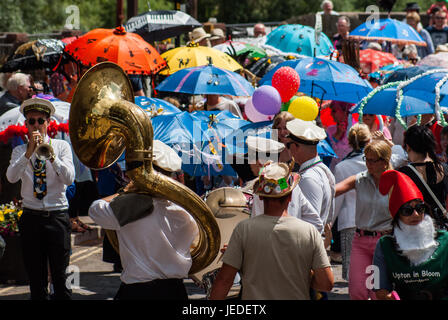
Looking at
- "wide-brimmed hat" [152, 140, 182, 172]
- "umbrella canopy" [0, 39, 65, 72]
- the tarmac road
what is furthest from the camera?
"umbrella canopy" [0, 39, 65, 72]

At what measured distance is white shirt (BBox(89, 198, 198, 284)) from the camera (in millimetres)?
4684

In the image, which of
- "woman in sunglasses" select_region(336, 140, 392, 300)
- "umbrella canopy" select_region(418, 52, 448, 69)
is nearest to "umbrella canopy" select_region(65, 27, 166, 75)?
"umbrella canopy" select_region(418, 52, 448, 69)

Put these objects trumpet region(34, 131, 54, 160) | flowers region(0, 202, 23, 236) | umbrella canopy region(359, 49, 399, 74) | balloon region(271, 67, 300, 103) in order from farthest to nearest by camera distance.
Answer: umbrella canopy region(359, 49, 399, 74) < balloon region(271, 67, 300, 103) < flowers region(0, 202, 23, 236) < trumpet region(34, 131, 54, 160)

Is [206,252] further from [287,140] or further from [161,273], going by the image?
[287,140]

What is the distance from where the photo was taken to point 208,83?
→ 29.5ft

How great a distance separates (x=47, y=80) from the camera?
12.7 meters

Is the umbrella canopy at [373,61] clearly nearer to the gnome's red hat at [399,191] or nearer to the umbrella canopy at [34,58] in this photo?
the umbrella canopy at [34,58]

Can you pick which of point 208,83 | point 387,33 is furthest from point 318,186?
point 387,33

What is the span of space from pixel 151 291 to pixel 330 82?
4890 mm

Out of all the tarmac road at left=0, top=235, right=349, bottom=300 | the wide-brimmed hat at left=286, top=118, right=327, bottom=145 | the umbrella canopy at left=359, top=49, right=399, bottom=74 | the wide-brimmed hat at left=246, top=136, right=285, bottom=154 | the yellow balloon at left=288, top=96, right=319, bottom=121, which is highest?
the wide-brimmed hat at left=286, top=118, right=327, bottom=145

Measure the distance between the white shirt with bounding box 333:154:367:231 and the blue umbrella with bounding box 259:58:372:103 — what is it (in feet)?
6.70

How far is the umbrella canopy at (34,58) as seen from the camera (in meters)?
11.0

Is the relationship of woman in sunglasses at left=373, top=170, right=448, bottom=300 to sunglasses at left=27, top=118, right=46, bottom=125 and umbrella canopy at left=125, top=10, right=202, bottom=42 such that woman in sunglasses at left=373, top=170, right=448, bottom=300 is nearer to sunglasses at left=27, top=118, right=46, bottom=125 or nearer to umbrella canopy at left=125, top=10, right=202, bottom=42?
sunglasses at left=27, top=118, right=46, bottom=125

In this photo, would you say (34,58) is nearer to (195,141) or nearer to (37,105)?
(195,141)
